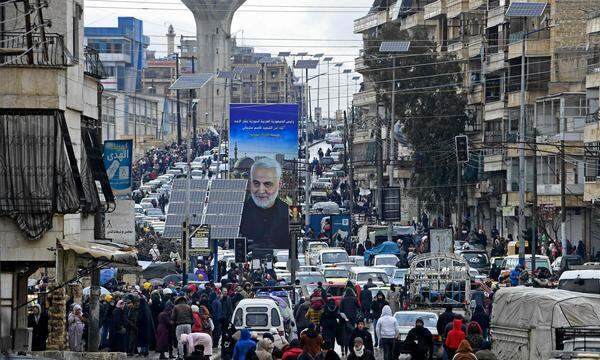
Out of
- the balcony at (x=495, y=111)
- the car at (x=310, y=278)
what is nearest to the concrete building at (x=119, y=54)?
the balcony at (x=495, y=111)

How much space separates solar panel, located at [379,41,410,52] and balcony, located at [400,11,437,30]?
1335 cm

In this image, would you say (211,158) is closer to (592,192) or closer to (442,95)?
(442,95)

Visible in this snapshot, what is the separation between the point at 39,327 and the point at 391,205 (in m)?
46.5

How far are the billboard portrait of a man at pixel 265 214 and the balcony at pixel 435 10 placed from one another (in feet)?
109

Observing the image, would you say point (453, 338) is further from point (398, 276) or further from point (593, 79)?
point (593, 79)

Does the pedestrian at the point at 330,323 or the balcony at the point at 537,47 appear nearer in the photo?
the pedestrian at the point at 330,323

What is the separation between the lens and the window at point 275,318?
35.0 metres

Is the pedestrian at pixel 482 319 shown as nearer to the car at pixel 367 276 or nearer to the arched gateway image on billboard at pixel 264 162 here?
the car at pixel 367 276

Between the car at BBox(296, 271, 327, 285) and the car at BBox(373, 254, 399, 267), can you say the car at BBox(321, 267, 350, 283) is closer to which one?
the car at BBox(296, 271, 327, 285)

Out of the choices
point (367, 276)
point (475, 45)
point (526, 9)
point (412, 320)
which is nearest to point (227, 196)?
point (367, 276)

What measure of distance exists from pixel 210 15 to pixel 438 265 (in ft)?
500

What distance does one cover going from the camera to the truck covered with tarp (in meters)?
26.4

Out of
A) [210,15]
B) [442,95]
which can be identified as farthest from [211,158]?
[210,15]

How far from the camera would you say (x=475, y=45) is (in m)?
91.2
